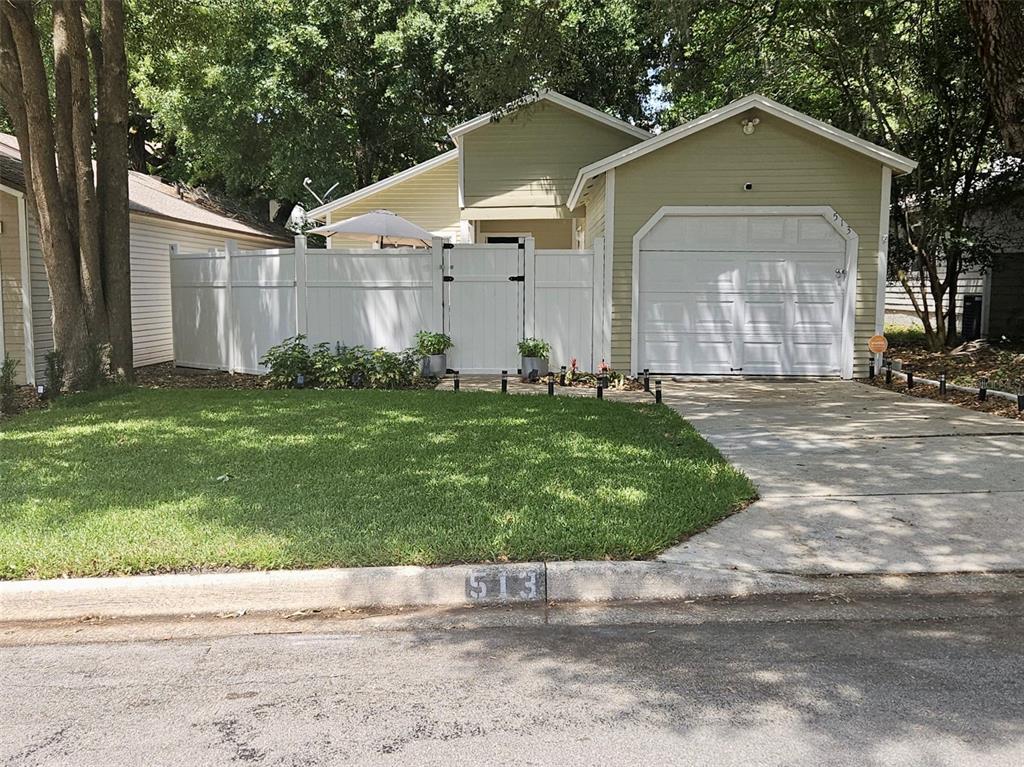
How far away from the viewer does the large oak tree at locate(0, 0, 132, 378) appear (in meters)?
9.96

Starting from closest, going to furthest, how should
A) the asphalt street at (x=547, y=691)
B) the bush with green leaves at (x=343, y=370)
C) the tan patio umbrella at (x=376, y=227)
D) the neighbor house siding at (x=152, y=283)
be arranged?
the asphalt street at (x=547, y=691)
the bush with green leaves at (x=343, y=370)
the tan patio umbrella at (x=376, y=227)
the neighbor house siding at (x=152, y=283)

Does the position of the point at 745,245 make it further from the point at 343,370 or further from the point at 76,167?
the point at 76,167

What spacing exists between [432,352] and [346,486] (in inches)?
248

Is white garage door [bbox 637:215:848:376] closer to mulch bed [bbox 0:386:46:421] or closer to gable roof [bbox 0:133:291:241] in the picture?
mulch bed [bbox 0:386:46:421]

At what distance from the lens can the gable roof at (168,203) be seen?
1270cm

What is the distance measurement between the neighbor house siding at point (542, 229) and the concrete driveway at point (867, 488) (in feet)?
31.9

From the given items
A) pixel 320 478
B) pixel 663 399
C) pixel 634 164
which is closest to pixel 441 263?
pixel 634 164

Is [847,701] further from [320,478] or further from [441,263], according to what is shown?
[441,263]

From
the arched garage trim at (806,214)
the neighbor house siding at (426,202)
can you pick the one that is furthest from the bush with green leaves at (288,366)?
the neighbor house siding at (426,202)

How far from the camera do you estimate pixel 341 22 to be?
2180 cm

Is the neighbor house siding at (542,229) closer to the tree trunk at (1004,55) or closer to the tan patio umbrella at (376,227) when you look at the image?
the tan patio umbrella at (376,227)

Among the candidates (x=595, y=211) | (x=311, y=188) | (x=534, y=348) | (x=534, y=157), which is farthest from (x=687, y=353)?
(x=311, y=188)

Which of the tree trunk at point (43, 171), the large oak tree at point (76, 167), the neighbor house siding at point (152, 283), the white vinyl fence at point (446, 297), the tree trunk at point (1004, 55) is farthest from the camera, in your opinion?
the neighbor house siding at point (152, 283)

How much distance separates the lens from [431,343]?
12055 mm
